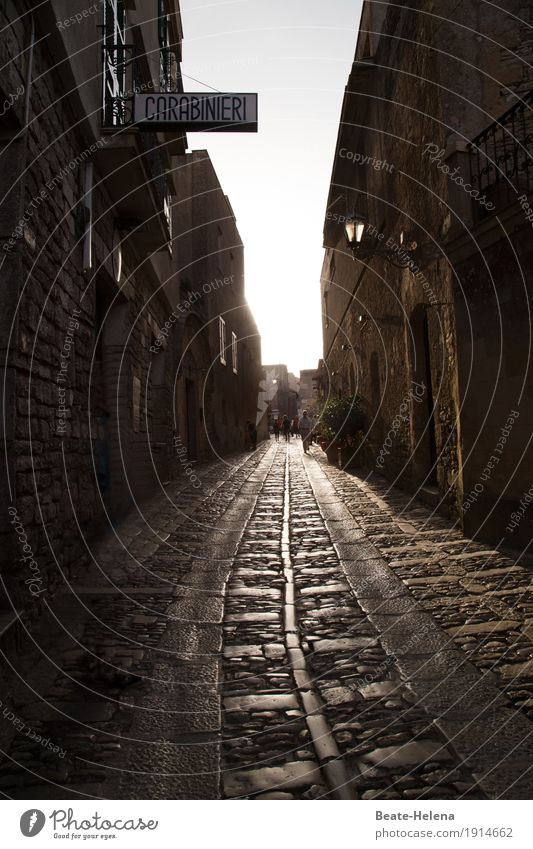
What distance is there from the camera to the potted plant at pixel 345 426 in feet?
43.6

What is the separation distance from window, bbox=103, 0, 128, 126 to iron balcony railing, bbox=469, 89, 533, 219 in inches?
149

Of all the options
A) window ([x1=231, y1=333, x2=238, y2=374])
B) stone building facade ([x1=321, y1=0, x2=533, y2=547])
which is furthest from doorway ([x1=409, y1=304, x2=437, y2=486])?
window ([x1=231, y1=333, x2=238, y2=374])

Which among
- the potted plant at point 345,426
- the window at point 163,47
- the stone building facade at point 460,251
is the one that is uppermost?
the window at point 163,47

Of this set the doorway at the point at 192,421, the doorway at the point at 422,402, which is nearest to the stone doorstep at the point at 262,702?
the doorway at the point at 422,402

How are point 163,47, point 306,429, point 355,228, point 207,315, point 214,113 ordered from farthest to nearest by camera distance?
point 306,429 → point 207,315 → point 163,47 → point 355,228 → point 214,113

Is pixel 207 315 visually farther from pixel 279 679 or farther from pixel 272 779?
pixel 272 779

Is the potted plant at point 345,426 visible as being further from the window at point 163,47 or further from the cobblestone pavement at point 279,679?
the cobblestone pavement at point 279,679

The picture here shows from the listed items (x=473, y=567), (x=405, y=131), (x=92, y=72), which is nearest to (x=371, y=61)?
(x=405, y=131)

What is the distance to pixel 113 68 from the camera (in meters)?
6.39

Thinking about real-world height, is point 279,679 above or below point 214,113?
below

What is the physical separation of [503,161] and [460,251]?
1042 mm

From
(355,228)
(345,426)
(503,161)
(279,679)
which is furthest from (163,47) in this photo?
(279,679)

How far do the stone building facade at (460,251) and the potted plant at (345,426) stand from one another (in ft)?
10.2

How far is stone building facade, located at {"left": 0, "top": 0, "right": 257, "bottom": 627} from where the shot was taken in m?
3.66
